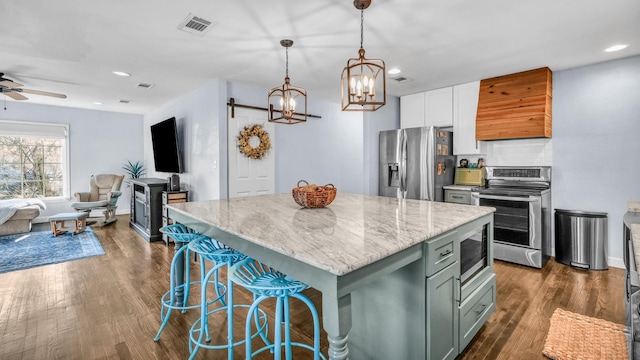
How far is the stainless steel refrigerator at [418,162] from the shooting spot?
14.5 ft

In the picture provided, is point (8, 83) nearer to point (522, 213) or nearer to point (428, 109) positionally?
point (428, 109)

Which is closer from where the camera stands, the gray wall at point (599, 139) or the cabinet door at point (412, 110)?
the gray wall at point (599, 139)

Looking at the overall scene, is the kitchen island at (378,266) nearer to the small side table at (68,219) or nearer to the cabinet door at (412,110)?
the cabinet door at (412,110)

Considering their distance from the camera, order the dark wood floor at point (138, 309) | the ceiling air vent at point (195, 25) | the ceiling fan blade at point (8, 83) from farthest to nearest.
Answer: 1. the ceiling fan blade at point (8, 83)
2. the ceiling air vent at point (195, 25)
3. the dark wood floor at point (138, 309)

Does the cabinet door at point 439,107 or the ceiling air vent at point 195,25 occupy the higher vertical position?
the ceiling air vent at point 195,25

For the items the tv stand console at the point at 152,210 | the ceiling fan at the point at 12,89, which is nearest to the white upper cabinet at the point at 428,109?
the tv stand console at the point at 152,210

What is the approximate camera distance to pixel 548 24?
8.65 ft

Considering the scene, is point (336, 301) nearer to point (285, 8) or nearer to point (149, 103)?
point (285, 8)

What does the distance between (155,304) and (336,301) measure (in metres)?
2.28

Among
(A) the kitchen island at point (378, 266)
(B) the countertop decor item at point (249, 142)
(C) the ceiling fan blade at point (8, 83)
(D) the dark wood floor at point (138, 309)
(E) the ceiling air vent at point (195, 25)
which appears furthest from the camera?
(B) the countertop decor item at point (249, 142)

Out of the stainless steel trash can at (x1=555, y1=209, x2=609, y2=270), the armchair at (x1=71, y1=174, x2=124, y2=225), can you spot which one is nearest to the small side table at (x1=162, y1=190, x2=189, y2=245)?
the armchair at (x1=71, y1=174, x2=124, y2=225)

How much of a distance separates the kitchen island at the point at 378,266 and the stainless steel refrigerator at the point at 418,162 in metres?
2.35

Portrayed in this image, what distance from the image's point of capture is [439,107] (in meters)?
4.77

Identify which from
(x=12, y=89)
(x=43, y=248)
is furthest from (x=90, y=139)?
(x=43, y=248)
